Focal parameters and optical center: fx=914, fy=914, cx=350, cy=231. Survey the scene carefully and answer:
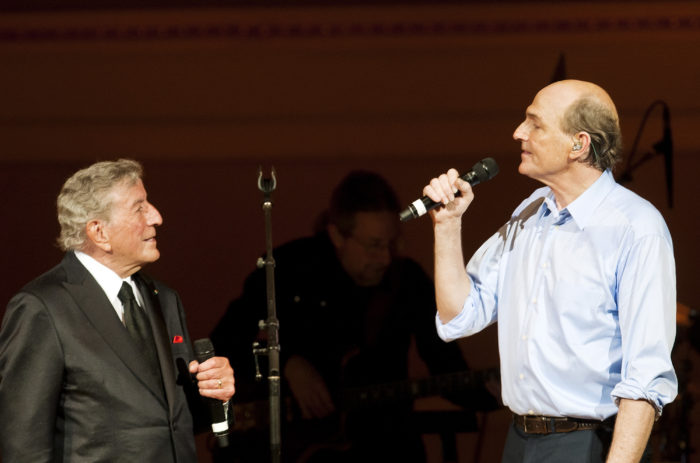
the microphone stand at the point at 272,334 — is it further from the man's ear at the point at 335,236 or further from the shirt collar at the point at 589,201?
the man's ear at the point at 335,236

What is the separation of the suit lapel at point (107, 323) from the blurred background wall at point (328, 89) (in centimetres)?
316

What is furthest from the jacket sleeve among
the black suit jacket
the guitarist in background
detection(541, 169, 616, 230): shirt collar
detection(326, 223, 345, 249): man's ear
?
detection(326, 223, 345, 249): man's ear

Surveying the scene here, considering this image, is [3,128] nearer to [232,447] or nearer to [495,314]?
[232,447]

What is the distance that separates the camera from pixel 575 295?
2.26 meters

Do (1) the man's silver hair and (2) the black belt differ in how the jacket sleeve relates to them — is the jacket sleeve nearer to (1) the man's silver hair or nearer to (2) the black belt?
(1) the man's silver hair

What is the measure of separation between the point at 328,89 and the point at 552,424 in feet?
11.8

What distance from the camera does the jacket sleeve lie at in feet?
7.31

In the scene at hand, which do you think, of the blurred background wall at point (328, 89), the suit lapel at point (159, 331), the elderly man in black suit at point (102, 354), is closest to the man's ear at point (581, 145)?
the elderly man in black suit at point (102, 354)

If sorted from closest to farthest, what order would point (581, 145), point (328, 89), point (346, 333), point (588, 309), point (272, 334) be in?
1. point (588, 309)
2. point (581, 145)
3. point (272, 334)
4. point (346, 333)
5. point (328, 89)

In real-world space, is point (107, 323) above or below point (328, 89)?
below

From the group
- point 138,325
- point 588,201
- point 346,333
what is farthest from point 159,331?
point 346,333

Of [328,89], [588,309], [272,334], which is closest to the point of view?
[588,309]

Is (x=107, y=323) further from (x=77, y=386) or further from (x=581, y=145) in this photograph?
(x=581, y=145)

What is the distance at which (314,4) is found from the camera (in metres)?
5.49
